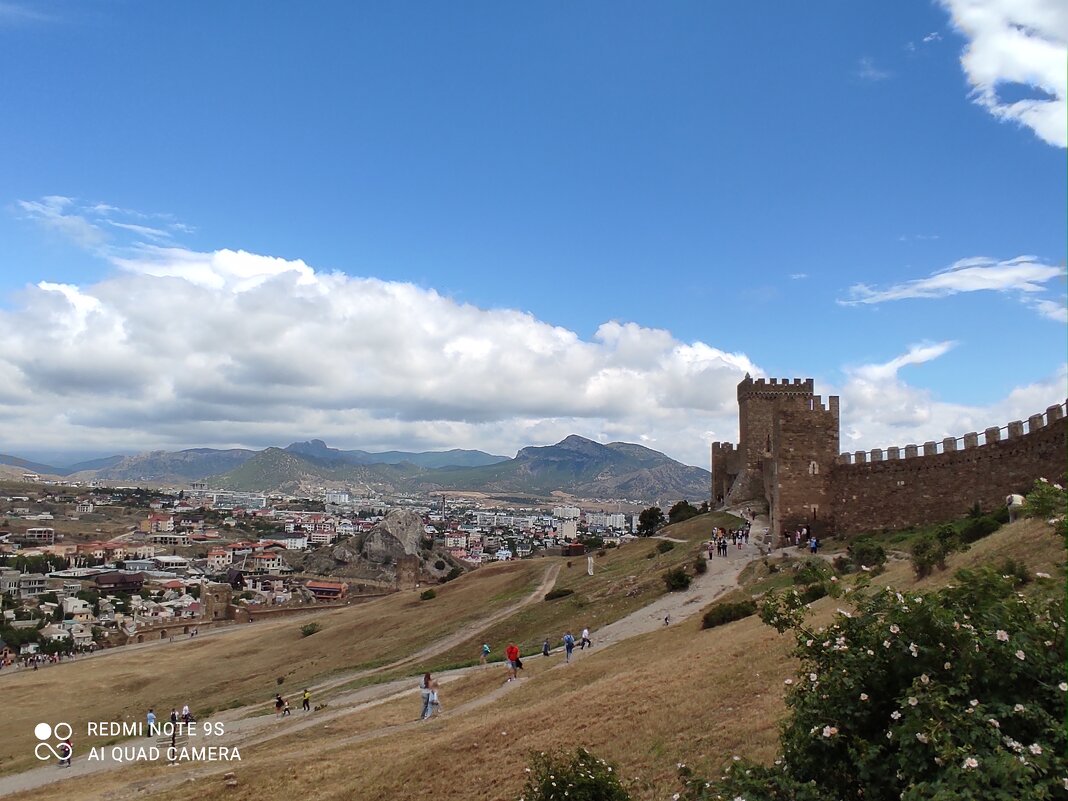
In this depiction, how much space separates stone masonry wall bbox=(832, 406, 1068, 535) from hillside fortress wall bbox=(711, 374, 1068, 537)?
0.03 metres

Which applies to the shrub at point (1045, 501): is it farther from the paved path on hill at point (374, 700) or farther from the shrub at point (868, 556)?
the shrub at point (868, 556)

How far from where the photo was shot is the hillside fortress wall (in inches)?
1006

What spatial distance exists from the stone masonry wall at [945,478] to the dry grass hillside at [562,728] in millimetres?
9371

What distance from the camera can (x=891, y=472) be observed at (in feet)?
100

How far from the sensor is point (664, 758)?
36.3ft

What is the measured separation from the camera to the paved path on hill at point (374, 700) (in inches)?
728

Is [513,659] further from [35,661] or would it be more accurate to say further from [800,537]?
[35,661]

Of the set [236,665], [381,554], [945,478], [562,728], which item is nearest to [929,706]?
[562,728]

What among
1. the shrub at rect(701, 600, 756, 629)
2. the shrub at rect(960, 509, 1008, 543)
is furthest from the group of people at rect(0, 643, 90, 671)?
the shrub at rect(960, 509, 1008, 543)

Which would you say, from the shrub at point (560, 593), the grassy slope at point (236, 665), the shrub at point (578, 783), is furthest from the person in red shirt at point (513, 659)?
the shrub at point (578, 783)

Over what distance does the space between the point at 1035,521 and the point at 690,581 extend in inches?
617

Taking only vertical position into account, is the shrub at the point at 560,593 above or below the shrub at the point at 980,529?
below

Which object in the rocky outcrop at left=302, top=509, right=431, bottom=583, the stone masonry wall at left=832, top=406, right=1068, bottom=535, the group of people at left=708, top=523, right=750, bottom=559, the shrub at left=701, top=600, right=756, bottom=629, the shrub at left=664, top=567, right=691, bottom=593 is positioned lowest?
the rocky outcrop at left=302, top=509, right=431, bottom=583

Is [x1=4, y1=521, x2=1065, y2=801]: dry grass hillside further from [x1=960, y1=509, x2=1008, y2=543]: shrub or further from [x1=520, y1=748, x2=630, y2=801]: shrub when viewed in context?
[x1=960, y1=509, x2=1008, y2=543]: shrub
